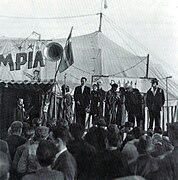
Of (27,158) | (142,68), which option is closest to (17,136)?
(27,158)

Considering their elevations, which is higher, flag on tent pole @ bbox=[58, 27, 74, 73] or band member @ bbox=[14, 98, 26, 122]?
flag on tent pole @ bbox=[58, 27, 74, 73]

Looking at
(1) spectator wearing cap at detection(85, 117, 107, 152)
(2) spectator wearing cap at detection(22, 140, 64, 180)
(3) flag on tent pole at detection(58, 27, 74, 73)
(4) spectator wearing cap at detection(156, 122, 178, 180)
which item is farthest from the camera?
(3) flag on tent pole at detection(58, 27, 74, 73)

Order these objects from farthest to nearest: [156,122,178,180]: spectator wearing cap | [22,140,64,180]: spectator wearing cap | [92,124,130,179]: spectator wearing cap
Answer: [92,124,130,179]: spectator wearing cap → [156,122,178,180]: spectator wearing cap → [22,140,64,180]: spectator wearing cap

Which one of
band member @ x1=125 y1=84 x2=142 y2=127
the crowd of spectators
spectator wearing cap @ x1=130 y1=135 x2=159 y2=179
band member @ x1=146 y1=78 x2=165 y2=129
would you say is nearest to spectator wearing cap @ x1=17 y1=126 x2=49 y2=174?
the crowd of spectators

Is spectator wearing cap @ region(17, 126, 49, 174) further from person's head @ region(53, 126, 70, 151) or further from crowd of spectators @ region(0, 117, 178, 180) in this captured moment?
person's head @ region(53, 126, 70, 151)

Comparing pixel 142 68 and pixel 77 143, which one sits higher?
pixel 142 68

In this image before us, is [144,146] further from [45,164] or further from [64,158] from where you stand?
[45,164]

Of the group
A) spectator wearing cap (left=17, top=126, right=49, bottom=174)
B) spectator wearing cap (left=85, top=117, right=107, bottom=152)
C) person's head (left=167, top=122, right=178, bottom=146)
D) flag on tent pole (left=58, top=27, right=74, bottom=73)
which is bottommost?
spectator wearing cap (left=17, top=126, right=49, bottom=174)

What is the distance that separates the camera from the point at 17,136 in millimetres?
3365

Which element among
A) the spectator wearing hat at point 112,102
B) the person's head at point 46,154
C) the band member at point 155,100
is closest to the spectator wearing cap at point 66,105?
the spectator wearing hat at point 112,102

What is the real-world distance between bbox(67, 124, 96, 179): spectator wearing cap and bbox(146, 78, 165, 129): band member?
3.89 metres

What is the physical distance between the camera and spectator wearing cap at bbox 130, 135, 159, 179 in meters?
2.74

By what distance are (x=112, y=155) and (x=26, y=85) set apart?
478cm

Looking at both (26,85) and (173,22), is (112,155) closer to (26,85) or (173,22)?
(173,22)
